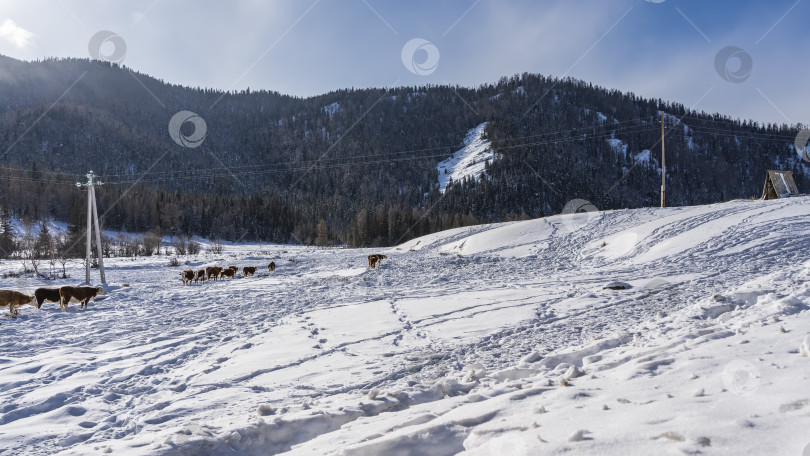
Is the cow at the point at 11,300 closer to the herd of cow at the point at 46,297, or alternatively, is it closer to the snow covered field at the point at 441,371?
the herd of cow at the point at 46,297

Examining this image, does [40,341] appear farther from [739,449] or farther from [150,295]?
[739,449]

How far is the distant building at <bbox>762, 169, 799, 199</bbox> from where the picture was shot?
95.6ft

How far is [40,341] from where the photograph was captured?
9.66 m

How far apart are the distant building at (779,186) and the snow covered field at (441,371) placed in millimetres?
19699

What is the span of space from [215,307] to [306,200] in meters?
171

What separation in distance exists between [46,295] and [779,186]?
4323 cm

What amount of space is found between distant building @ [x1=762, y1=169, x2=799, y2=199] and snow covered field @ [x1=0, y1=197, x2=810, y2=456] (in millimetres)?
19699

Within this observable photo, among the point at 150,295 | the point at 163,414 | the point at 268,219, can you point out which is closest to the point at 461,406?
the point at 163,414

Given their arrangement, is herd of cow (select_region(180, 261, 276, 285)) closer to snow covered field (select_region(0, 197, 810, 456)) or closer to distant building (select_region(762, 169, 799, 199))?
snow covered field (select_region(0, 197, 810, 456))

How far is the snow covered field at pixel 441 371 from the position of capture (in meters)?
3.31

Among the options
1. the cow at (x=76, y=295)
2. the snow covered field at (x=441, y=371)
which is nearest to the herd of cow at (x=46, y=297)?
the cow at (x=76, y=295)

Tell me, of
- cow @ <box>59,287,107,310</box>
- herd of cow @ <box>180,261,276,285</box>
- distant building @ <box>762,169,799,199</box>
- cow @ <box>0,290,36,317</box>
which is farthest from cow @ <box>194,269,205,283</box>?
distant building @ <box>762,169,799,199</box>

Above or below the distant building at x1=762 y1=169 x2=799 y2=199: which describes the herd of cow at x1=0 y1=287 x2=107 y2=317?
below

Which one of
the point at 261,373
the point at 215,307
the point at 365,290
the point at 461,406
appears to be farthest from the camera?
the point at 365,290
